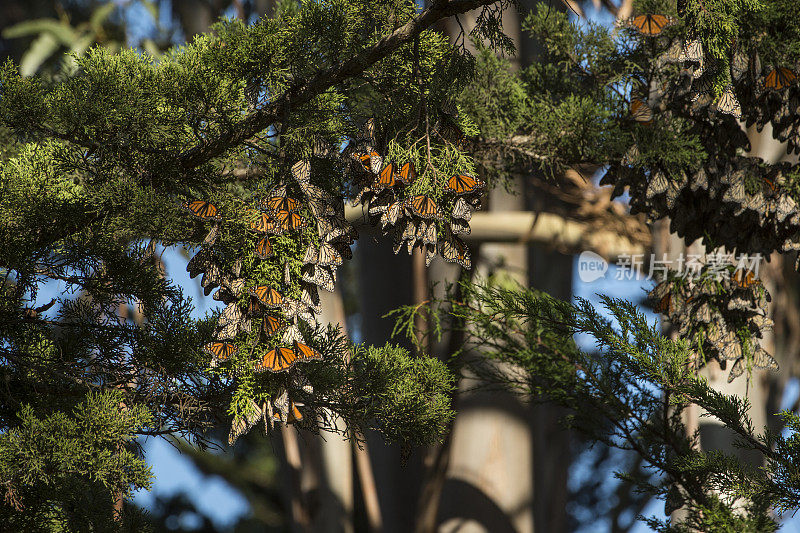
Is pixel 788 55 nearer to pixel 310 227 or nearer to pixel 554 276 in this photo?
pixel 310 227

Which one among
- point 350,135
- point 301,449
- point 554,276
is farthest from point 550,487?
point 350,135

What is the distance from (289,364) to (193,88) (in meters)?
0.63

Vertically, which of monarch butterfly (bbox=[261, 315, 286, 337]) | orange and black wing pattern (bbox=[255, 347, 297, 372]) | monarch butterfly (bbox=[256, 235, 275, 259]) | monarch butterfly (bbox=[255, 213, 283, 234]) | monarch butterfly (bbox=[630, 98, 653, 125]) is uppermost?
monarch butterfly (bbox=[630, 98, 653, 125])

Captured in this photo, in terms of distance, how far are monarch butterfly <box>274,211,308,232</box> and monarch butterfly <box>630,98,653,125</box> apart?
1.09 m

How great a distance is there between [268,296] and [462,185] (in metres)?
0.46

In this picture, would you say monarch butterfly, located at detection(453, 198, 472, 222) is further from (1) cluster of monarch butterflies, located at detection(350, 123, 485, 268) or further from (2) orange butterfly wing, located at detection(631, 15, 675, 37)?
(2) orange butterfly wing, located at detection(631, 15, 675, 37)

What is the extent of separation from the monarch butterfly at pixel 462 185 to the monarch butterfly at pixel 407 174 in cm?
8

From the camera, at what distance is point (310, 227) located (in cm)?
167

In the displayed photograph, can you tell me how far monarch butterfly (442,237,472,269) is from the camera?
166 centimetres

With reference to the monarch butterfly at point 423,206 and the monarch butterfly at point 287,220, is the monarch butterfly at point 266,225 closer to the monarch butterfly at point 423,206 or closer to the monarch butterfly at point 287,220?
the monarch butterfly at point 287,220

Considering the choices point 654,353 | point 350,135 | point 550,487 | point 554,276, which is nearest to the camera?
point 350,135

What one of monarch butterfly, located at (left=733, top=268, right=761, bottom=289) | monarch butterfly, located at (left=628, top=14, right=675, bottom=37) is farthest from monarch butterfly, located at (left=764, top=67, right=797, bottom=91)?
monarch butterfly, located at (left=733, top=268, right=761, bottom=289)

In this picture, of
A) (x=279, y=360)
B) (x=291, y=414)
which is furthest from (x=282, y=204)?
(x=291, y=414)

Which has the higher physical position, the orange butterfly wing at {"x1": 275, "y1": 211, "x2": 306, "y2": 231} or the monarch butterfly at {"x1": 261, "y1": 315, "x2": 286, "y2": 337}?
the orange butterfly wing at {"x1": 275, "y1": 211, "x2": 306, "y2": 231}
